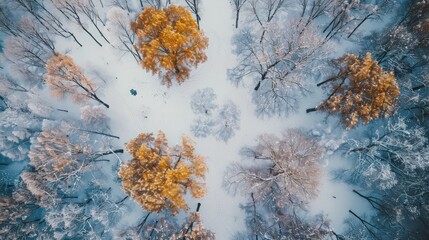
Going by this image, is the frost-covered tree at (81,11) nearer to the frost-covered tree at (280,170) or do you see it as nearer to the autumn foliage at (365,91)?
the frost-covered tree at (280,170)

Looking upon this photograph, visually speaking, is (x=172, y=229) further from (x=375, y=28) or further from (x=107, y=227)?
(x=375, y=28)

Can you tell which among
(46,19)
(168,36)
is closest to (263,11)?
(168,36)

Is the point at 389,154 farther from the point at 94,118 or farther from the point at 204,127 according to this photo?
the point at 94,118

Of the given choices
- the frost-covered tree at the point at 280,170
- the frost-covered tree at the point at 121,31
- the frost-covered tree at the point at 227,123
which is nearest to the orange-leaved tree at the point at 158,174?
the frost-covered tree at the point at 280,170

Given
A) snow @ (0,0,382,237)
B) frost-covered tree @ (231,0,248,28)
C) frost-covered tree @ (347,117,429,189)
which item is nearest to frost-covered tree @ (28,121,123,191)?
snow @ (0,0,382,237)

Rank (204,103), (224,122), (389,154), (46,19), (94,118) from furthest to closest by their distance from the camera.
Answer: (46,19) < (204,103) < (224,122) < (94,118) < (389,154)

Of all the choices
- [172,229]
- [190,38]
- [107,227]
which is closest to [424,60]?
[190,38]
